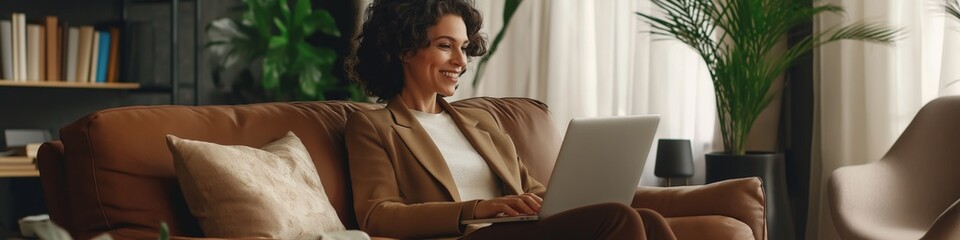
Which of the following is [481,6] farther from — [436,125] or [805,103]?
[436,125]

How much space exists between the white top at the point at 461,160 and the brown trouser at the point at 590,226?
46 cm

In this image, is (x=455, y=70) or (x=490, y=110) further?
(x=490, y=110)

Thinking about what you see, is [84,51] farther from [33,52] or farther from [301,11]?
[301,11]

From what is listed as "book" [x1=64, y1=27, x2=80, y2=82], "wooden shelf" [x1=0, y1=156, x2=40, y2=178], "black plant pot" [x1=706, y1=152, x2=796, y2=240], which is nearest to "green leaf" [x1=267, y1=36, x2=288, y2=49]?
"book" [x1=64, y1=27, x2=80, y2=82]

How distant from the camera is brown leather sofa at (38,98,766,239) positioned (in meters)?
2.11

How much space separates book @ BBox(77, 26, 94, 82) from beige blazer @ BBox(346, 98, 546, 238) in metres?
2.02

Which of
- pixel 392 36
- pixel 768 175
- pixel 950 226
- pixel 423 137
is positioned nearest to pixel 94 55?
pixel 392 36

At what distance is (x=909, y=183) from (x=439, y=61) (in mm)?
1613

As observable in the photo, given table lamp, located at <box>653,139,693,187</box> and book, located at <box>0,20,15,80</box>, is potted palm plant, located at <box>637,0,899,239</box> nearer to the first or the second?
table lamp, located at <box>653,139,693,187</box>

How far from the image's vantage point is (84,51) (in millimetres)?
4207

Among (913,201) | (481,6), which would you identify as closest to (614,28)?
(481,6)

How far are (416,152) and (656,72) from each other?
2247 millimetres

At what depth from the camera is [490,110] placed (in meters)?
2.93

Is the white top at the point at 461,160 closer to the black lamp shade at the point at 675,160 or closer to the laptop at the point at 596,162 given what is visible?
the laptop at the point at 596,162
